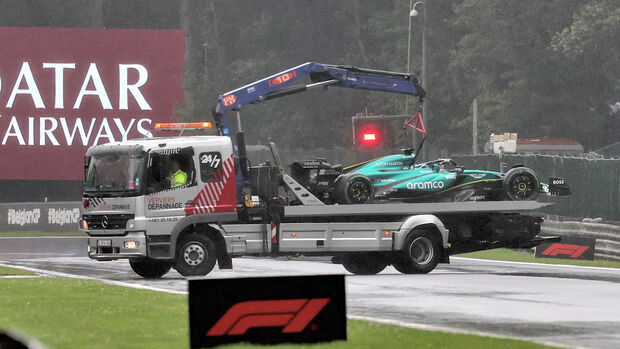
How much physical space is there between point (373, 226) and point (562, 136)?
170ft

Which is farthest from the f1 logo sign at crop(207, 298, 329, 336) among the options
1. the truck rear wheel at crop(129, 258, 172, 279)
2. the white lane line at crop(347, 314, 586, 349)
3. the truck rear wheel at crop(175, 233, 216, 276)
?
the truck rear wheel at crop(129, 258, 172, 279)

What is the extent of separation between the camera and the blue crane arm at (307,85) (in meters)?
27.7

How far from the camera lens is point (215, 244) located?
2547 cm

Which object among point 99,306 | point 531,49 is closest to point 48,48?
point 531,49

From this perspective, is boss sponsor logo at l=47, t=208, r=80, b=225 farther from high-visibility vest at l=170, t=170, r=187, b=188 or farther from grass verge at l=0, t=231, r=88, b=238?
high-visibility vest at l=170, t=170, r=187, b=188

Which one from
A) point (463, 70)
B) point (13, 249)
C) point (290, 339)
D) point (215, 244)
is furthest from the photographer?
point (463, 70)

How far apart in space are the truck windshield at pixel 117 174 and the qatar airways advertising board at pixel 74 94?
98.7 ft

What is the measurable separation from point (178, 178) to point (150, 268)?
2.31m

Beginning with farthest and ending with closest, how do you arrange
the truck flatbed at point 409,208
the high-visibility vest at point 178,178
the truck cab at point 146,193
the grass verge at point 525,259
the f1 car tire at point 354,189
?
the grass verge at point 525,259
the f1 car tire at point 354,189
the truck flatbed at point 409,208
the high-visibility vest at point 178,178
the truck cab at point 146,193

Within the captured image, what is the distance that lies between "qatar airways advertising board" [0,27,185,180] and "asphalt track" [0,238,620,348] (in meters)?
20.7

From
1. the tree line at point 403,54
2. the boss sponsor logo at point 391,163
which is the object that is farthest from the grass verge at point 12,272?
the tree line at point 403,54

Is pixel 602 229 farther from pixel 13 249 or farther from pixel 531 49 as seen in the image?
pixel 531 49

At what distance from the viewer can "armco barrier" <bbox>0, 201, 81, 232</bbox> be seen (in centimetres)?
4784

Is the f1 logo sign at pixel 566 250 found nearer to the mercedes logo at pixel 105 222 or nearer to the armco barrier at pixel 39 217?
the mercedes logo at pixel 105 222
